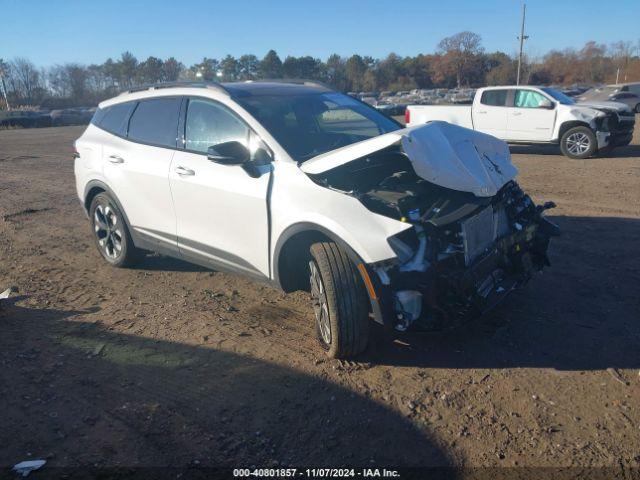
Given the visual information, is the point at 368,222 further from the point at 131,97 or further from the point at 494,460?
the point at 131,97

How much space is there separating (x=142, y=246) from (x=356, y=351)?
9.10 ft

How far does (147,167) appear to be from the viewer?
16.0 ft

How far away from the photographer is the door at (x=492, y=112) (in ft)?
44.6

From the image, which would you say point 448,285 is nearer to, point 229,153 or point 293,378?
point 293,378

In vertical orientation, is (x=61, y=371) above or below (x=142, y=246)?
below

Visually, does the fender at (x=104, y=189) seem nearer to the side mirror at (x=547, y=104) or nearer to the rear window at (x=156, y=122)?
the rear window at (x=156, y=122)

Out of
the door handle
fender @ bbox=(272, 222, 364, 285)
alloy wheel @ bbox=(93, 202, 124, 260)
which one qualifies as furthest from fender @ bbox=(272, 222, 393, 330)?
alloy wheel @ bbox=(93, 202, 124, 260)

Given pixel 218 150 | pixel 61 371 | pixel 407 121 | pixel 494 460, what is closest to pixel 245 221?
pixel 218 150

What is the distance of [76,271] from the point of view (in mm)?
5762

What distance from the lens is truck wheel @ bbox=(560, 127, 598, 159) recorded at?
12156mm

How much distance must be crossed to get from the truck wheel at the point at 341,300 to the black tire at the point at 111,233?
8.96 feet

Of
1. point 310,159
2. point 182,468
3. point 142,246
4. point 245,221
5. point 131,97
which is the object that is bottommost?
point 182,468

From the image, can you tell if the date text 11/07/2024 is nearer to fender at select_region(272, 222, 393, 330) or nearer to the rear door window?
fender at select_region(272, 222, 393, 330)

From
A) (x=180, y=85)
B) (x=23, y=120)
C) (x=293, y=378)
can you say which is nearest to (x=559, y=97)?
(x=180, y=85)
